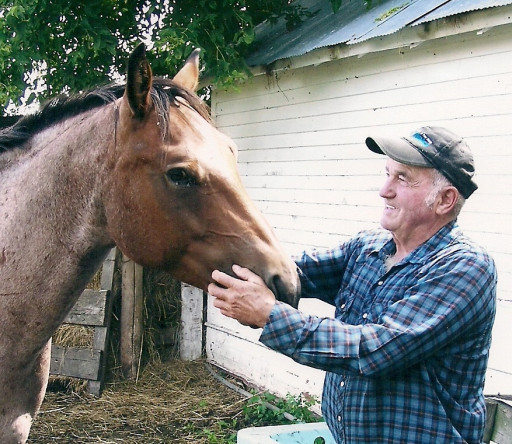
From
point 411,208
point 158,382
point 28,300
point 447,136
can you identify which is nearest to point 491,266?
point 411,208

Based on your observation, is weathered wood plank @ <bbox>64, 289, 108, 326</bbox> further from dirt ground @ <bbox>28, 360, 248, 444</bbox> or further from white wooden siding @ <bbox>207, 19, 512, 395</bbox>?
white wooden siding @ <bbox>207, 19, 512, 395</bbox>

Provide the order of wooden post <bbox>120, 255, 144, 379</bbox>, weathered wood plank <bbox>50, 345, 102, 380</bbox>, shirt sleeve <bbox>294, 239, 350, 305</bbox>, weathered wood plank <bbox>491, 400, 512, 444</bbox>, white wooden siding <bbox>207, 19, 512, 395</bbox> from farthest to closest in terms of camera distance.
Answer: wooden post <bbox>120, 255, 144, 379</bbox> → weathered wood plank <bbox>50, 345, 102, 380</bbox> → white wooden siding <bbox>207, 19, 512, 395</bbox> → weathered wood plank <bbox>491, 400, 512, 444</bbox> → shirt sleeve <bbox>294, 239, 350, 305</bbox>

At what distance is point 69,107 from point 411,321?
5.21 ft

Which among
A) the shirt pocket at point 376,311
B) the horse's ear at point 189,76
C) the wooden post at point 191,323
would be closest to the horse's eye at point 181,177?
the horse's ear at point 189,76

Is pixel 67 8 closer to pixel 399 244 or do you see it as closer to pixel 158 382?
pixel 158 382

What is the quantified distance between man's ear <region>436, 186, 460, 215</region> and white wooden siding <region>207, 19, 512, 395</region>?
74.4 inches

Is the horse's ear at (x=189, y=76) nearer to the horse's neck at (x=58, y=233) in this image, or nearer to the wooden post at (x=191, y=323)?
the horse's neck at (x=58, y=233)

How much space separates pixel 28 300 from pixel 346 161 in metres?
3.53

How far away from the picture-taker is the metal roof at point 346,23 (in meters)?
4.31

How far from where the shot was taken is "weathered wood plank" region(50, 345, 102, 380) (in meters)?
6.66

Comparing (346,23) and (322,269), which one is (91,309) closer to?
(346,23)

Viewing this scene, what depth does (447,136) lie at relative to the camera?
2.32m

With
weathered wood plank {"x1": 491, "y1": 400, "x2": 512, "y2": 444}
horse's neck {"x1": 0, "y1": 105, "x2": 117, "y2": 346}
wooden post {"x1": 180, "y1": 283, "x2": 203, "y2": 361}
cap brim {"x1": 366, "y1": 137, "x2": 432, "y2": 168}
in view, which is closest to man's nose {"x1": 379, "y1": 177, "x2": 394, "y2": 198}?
cap brim {"x1": 366, "y1": 137, "x2": 432, "y2": 168}

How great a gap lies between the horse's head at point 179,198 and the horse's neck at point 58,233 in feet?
0.32
